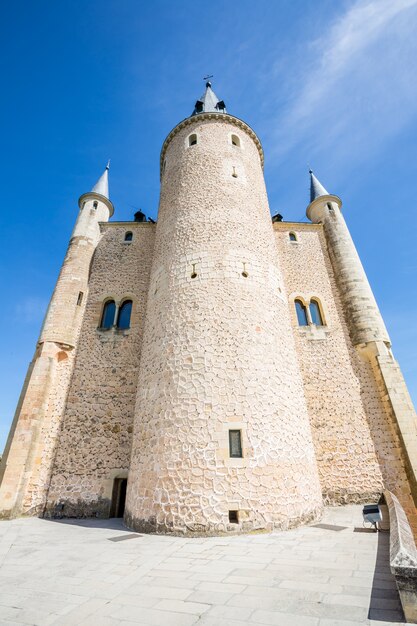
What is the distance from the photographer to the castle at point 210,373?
24.2 ft

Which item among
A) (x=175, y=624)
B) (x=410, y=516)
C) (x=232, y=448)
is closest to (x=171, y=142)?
(x=232, y=448)

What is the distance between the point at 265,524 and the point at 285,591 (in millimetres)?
3603

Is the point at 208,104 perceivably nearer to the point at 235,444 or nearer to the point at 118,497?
the point at 235,444

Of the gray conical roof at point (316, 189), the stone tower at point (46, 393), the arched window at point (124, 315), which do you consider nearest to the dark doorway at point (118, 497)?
the stone tower at point (46, 393)

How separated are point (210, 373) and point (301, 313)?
23.5ft

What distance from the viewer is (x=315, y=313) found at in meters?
13.7

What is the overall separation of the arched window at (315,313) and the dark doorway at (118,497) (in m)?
9.74

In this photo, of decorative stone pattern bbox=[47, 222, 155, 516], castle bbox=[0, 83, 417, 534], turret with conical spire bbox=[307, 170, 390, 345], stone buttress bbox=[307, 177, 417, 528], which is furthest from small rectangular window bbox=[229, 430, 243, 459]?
turret with conical spire bbox=[307, 170, 390, 345]

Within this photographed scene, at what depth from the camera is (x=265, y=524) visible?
6730 mm

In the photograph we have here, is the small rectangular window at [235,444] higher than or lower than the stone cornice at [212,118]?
lower

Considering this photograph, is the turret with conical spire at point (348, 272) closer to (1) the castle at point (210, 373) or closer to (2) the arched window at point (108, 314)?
(1) the castle at point (210, 373)

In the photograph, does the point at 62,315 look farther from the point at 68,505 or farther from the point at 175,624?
the point at 175,624

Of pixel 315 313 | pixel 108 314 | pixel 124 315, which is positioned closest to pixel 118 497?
pixel 124 315

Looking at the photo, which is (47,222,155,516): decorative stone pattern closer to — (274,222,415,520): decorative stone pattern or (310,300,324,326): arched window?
(274,222,415,520): decorative stone pattern
